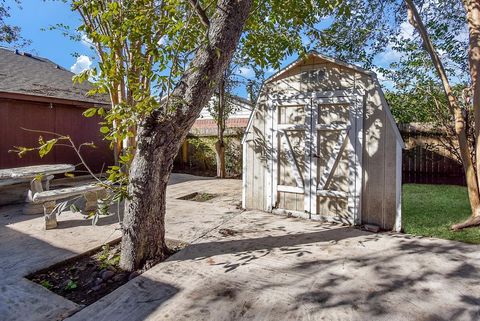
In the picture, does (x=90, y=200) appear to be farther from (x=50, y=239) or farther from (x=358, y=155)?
(x=358, y=155)

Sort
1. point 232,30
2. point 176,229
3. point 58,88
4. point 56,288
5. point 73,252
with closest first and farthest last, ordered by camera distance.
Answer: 1. point 56,288
2. point 232,30
3. point 73,252
4. point 176,229
5. point 58,88

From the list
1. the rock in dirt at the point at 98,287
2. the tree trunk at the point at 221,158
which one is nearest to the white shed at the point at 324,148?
the rock in dirt at the point at 98,287

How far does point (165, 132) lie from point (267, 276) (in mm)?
1676

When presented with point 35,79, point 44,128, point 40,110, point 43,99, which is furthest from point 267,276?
point 35,79

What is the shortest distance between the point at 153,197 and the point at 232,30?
186cm

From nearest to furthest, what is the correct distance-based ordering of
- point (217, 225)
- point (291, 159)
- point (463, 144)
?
1. point (463, 144)
2. point (217, 225)
3. point (291, 159)

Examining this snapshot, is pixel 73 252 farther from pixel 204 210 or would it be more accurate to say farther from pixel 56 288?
pixel 204 210

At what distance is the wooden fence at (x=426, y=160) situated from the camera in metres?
7.40

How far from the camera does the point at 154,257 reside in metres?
3.01

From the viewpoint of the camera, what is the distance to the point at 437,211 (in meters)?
4.75

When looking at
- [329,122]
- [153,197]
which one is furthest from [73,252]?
[329,122]

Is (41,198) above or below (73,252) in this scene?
above

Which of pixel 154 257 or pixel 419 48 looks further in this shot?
pixel 419 48

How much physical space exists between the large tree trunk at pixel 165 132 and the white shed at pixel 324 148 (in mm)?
1867
